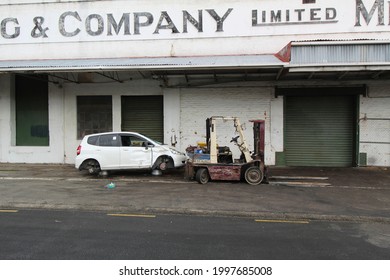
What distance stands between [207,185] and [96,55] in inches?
353

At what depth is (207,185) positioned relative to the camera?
10.2 m

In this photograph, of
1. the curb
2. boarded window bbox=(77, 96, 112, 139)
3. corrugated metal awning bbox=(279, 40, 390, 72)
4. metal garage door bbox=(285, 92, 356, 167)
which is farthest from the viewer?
boarded window bbox=(77, 96, 112, 139)

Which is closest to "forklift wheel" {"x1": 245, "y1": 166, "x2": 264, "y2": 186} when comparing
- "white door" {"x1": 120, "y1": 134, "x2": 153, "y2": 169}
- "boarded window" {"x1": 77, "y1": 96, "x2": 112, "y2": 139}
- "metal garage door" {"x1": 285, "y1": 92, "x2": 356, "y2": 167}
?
"white door" {"x1": 120, "y1": 134, "x2": 153, "y2": 169}

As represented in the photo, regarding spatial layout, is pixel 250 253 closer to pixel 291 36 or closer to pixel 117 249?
pixel 117 249

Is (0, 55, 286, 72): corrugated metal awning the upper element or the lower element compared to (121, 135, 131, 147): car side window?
upper

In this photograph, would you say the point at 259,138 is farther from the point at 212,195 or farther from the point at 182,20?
the point at 182,20

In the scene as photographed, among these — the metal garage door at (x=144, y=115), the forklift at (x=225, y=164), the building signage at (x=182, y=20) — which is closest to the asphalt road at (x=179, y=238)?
the forklift at (x=225, y=164)

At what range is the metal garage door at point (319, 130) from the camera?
14.7 m

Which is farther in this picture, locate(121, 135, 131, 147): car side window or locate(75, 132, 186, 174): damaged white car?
locate(121, 135, 131, 147): car side window

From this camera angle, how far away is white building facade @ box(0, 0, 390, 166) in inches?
548

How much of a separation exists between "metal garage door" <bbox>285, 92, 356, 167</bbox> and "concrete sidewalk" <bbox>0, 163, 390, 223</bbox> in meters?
2.10

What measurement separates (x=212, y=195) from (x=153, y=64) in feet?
20.9

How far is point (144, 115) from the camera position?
52.0 feet

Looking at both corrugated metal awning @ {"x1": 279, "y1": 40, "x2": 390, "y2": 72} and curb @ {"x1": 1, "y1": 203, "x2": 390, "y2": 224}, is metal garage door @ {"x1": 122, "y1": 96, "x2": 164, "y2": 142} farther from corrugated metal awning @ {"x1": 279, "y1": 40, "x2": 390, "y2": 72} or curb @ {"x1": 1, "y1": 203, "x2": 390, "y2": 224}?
curb @ {"x1": 1, "y1": 203, "x2": 390, "y2": 224}
